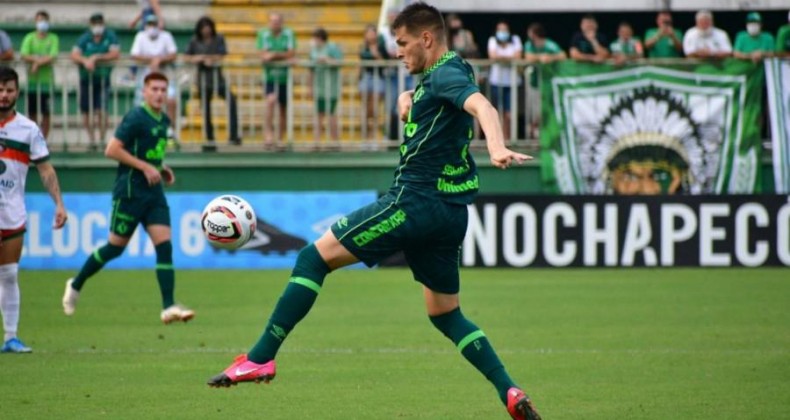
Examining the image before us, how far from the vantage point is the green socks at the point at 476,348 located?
7.85 metres

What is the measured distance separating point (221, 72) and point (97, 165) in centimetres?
238

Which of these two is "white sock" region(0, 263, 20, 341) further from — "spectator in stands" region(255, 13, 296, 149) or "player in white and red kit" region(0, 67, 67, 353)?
"spectator in stands" region(255, 13, 296, 149)

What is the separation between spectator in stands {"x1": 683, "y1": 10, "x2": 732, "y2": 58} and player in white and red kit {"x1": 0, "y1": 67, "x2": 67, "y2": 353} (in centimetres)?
1284

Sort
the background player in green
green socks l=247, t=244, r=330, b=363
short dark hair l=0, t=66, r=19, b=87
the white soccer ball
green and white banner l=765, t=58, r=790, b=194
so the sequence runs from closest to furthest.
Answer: green socks l=247, t=244, r=330, b=363 < the white soccer ball < short dark hair l=0, t=66, r=19, b=87 < the background player in green < green and white banner l=765, t=58, r=790, b=194

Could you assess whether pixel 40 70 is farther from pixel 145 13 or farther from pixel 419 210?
pixel 419 210

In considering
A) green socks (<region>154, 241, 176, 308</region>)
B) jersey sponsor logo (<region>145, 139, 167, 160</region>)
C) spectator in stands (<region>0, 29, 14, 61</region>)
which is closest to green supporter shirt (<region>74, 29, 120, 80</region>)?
spectator in stands (<region>0, 29, 14, 61</region>)

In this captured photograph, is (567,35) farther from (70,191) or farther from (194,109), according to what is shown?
(70,191)

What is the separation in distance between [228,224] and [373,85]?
1269 cm

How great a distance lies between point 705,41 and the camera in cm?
2198

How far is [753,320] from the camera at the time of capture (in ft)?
46.0

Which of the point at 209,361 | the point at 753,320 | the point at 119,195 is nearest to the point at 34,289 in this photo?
the point at 119,195

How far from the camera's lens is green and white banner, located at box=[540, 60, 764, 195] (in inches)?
827

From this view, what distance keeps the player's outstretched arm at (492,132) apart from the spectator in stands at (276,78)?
1471 centimetres

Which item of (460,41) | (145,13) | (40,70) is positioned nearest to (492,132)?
(460,41)
